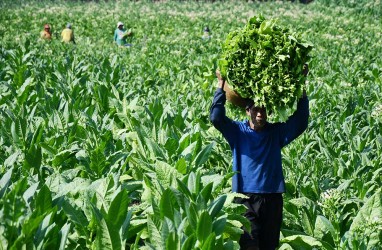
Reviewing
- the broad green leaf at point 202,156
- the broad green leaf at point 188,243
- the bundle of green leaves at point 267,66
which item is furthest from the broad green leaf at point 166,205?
the broad green leaf at point 202,156

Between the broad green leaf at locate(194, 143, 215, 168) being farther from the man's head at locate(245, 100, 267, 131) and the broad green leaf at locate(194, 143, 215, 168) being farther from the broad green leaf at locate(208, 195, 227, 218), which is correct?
the broad green leaf at locate(208, 195, 227, 218)

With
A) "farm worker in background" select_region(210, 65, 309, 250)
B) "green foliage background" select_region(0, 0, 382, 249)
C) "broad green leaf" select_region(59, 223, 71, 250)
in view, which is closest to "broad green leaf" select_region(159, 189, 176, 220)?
"green foliage background" select_region(0, 0, 382, 249)

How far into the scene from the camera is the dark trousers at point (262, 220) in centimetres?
414

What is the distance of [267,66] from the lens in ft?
13.2

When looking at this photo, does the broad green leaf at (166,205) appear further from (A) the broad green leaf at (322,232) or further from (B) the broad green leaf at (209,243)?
(A) the broad green leaf at (322,232)

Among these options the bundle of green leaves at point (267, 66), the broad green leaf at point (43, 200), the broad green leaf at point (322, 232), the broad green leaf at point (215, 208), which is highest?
the bundle of green leaves at point (267, 66)

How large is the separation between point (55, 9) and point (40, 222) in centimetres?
3212

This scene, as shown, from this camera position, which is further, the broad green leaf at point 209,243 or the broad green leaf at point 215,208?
the broad green leaf at point 215,208

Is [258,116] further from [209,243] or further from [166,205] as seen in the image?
[209,243]

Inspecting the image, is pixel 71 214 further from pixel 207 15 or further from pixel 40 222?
pixel 207 15

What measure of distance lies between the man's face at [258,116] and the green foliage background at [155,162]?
41 centimetres

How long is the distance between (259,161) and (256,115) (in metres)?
0.29

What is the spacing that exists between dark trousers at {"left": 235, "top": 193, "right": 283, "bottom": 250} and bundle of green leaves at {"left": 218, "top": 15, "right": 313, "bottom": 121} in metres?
0.52

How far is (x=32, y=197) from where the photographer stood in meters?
3.40
